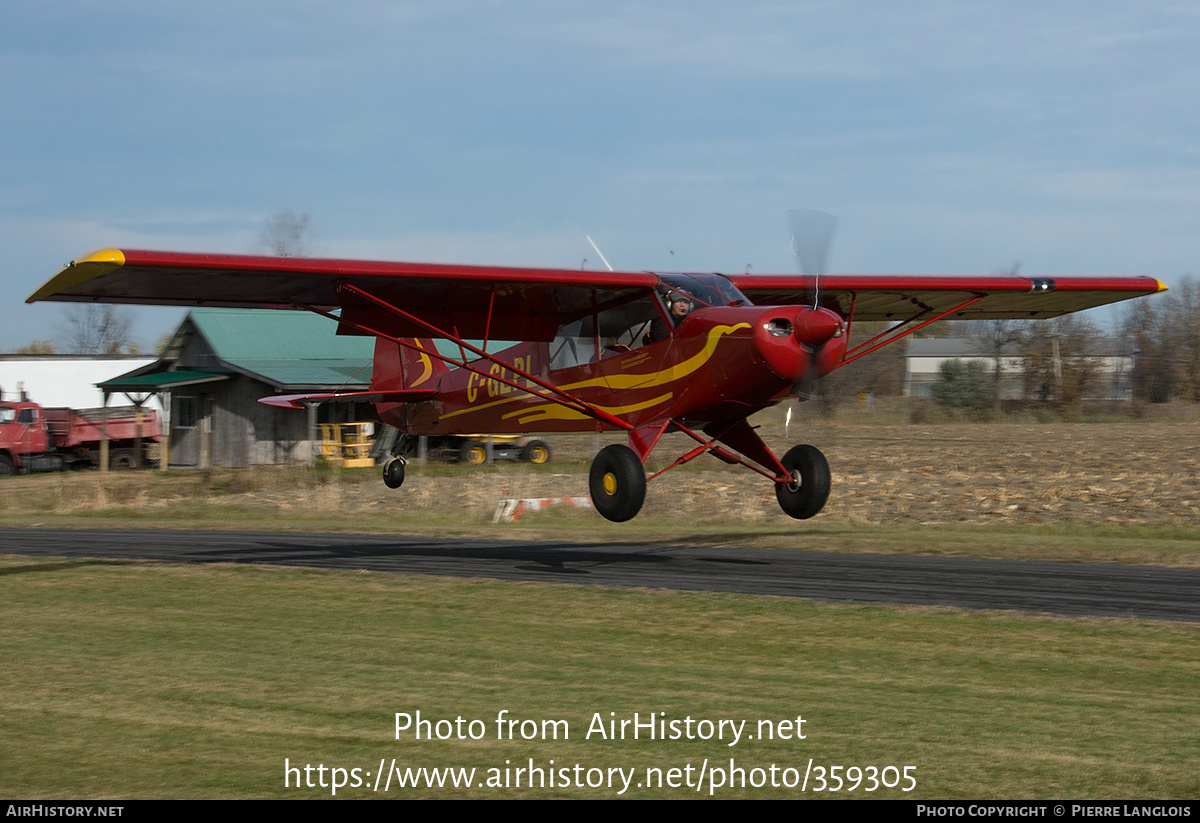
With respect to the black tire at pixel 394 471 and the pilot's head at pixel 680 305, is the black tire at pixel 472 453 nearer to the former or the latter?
the black tire at pixel 394 471

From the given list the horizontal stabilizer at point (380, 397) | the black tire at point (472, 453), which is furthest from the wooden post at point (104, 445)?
the horizontal stabilizer at point (380, 397)

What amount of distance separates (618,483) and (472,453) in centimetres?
2519

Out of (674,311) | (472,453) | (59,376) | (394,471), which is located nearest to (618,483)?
(674,311)

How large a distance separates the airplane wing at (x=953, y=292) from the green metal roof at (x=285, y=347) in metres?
26.6

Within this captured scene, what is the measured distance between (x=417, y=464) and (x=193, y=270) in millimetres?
24273

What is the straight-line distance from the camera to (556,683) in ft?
27.0

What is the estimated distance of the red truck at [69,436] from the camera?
4075cm

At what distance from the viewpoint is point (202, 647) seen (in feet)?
31.8

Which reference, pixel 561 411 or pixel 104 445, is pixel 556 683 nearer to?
pixel 561 411

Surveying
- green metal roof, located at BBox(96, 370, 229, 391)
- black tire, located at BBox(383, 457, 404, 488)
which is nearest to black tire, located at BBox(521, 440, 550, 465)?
green metal roof, located at BBox(96, 370, 229, 391)

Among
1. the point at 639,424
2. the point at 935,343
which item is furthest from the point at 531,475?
the point at 935,343

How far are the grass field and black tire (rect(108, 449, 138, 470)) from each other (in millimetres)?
28570
